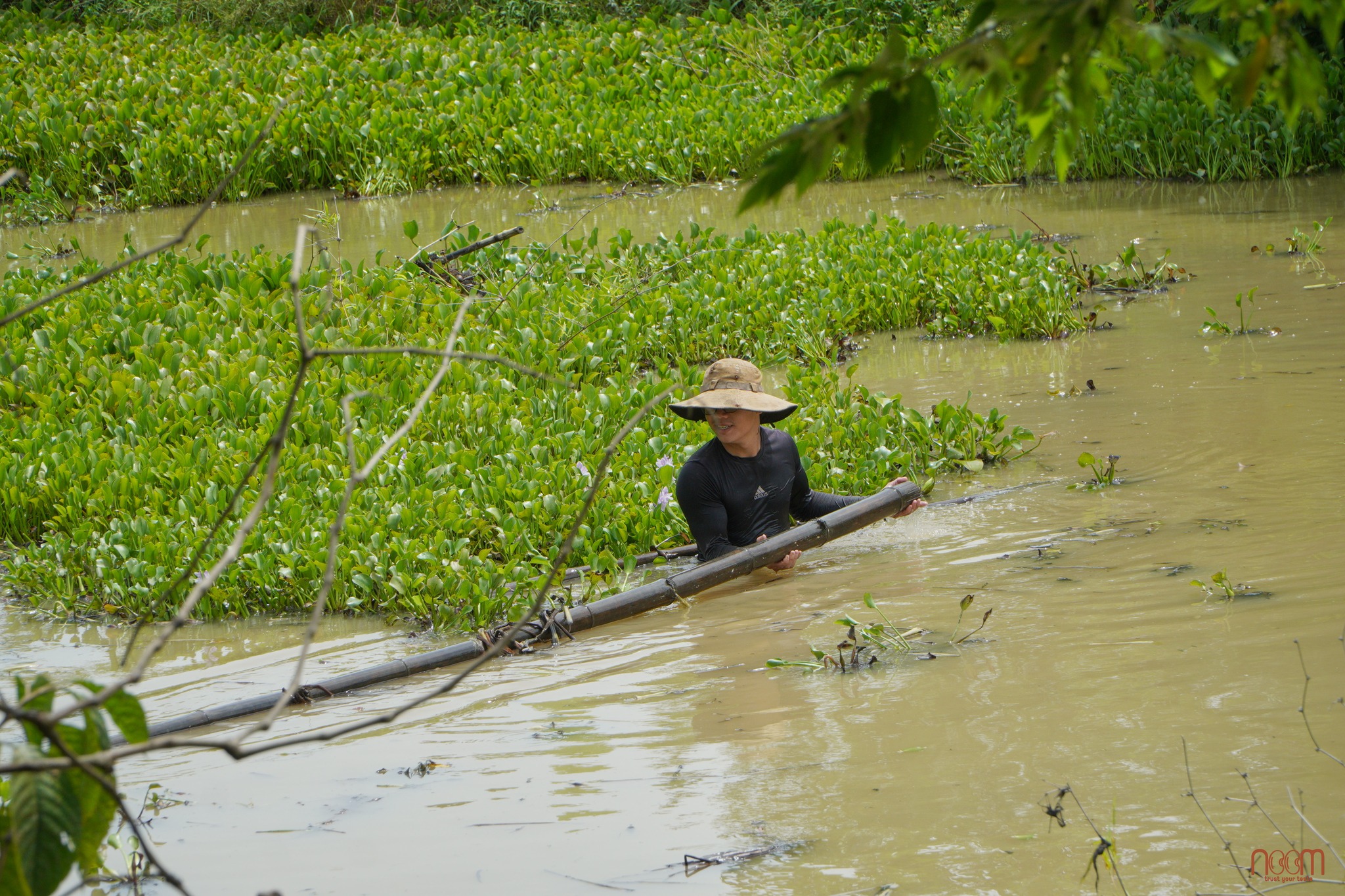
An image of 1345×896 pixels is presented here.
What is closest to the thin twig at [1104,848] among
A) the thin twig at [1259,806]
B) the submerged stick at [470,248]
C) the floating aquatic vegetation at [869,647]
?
the thin twig at [1259,806]

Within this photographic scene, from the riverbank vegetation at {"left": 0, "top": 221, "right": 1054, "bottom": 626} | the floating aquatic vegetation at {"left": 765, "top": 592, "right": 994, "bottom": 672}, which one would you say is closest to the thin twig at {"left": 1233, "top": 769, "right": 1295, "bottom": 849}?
the floating aquatic vegetation at {"left": 765, "top": 592, "right": 994, "bottom": 672}

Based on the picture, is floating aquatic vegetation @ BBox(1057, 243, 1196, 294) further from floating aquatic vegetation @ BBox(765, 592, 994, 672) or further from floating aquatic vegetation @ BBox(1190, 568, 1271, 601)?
floating aquatic vegetation @ BBox(765, 592, 994, 672)

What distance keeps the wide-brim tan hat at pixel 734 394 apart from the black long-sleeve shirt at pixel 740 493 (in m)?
0.20

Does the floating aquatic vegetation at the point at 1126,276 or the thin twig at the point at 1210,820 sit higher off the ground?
the floating aquatic vegetation at the point at 1126,276

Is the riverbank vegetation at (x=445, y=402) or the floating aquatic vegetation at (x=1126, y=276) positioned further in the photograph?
the floating aquatic vegetation at (x=1126, y=276)

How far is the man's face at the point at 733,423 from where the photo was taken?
571 centimetres

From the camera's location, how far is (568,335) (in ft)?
29.4

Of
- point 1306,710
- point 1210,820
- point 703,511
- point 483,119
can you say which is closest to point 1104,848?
point 1210,820

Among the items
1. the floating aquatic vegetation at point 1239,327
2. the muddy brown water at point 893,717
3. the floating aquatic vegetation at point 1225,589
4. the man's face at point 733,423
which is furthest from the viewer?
the floating aquatic vegetation at point 1239,327

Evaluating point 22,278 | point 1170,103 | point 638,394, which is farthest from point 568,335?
point 1170,103

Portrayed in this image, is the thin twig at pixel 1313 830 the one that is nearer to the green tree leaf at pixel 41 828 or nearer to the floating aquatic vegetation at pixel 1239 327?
the green tree leaf at pixel 41 828

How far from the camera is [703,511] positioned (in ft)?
19.0

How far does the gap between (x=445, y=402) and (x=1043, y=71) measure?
5957mm

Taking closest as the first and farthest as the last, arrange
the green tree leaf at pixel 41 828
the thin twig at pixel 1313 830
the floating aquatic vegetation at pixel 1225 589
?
the green tree leaf at pixel 41 828
the thin twig at pixel 1313 830
the floating aquatic vegetation at pixel 1225 589
